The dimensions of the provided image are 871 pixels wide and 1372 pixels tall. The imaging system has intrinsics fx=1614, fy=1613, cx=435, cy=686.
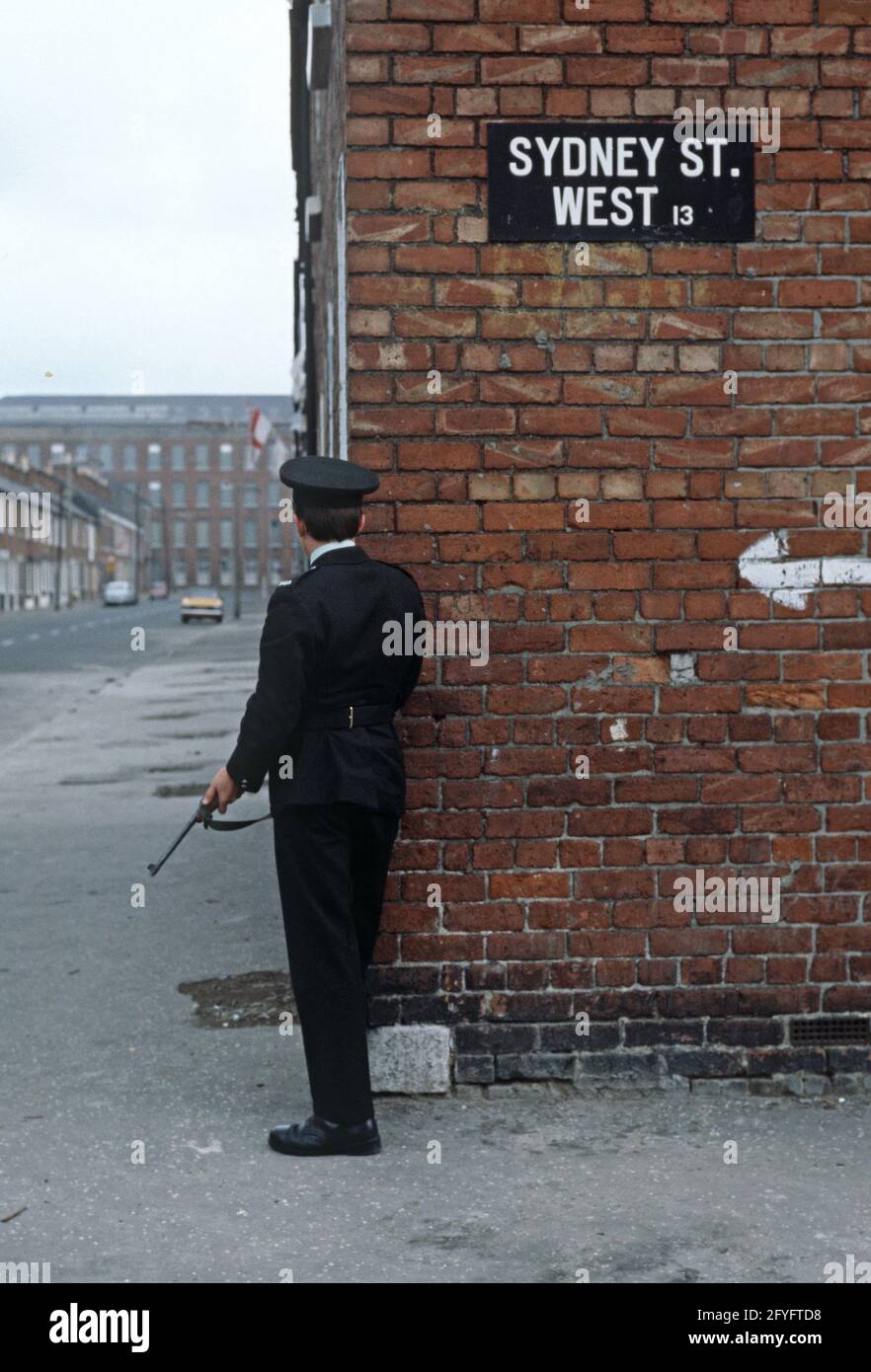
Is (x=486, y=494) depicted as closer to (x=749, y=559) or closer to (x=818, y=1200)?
(x=749, y=559)

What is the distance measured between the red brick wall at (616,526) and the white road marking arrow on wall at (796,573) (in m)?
0.04

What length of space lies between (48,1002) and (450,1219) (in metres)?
2.67

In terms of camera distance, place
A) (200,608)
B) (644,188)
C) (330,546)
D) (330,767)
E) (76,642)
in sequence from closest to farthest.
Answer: (330,767) < (330,546) < (644,188) < (76,642) < (200,608)

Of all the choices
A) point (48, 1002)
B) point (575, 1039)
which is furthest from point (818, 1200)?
point (48, 1002)

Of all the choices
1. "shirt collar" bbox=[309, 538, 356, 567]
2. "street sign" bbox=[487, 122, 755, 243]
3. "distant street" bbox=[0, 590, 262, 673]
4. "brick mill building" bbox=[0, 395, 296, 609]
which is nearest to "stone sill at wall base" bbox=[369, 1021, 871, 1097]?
"shirt collar" bbox=[309, 538, 356, 567]

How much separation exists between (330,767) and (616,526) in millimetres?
1208

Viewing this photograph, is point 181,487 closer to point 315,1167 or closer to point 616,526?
point 616,526

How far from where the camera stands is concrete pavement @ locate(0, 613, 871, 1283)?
3707mm

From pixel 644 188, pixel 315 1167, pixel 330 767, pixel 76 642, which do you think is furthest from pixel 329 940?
pixel 76 642

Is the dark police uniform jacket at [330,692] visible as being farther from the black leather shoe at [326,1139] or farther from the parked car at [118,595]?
the parked car at [118,595]

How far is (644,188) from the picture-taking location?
16.2 ft

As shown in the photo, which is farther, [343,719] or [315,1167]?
[343,719]

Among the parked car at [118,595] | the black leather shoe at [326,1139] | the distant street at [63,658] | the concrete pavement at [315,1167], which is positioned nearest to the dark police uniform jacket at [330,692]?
the black leather shoe at [326,1139]

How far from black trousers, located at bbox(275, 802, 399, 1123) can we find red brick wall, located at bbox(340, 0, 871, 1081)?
1.29ft
